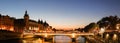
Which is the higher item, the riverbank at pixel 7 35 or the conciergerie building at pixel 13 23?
the conciergerie building at pixel 13 23

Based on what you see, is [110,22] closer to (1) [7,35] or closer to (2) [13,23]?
(2) [13,23]

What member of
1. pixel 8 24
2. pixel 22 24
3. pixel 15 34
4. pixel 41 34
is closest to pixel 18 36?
pixel 15 34

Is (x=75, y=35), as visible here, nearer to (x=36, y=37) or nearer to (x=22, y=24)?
(x=36, y=37)

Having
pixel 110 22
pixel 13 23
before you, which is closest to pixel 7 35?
pixel 13 23

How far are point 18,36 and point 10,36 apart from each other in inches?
321

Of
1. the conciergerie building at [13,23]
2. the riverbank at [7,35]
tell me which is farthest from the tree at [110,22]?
the riverbank at [7,35]

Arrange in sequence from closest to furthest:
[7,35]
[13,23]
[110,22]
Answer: [7,35] < [13,23] < [110,22]

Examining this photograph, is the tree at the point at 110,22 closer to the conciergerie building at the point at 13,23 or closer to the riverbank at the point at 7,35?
the conciergerie building at the point at 13,23

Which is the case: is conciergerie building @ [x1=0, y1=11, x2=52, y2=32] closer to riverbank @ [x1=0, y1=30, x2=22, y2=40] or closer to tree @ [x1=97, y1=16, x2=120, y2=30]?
riverbank @ [x1=0, y1=30, x2=22, y2=40]

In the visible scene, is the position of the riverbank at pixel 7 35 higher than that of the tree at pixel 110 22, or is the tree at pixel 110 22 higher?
the tree at pixel 110 22

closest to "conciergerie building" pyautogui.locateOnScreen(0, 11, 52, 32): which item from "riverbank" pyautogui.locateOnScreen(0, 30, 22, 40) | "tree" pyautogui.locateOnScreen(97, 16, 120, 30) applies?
"riverbank" pyautogui.locateOnScreen(0, 30, 22, 40)

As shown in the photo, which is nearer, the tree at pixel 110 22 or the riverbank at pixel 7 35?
the riverbank at pixel 7 35

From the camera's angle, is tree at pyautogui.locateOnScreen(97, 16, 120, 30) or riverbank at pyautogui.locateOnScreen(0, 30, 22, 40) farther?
tree at pyautogui.locateOnScreen(97, 16, 120, 30)

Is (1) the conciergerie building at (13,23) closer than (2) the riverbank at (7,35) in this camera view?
No
